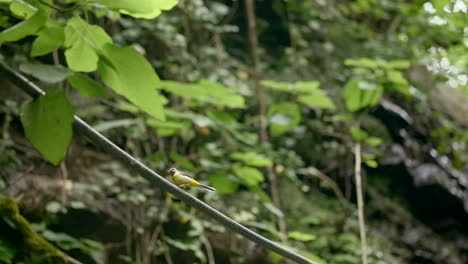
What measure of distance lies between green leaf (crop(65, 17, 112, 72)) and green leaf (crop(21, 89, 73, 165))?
7 cm

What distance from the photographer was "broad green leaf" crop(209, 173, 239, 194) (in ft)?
5.17

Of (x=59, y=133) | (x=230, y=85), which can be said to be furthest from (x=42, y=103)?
(x=230, y=85)

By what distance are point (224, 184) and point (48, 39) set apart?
106 centimetres

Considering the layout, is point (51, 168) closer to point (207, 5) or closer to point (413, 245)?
point (207, 5)

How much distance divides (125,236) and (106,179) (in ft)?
0.88

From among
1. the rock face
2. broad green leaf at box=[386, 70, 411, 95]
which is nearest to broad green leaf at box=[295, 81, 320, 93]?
broad green leaf at box=[386, 70, 411, 95]

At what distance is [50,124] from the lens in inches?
22.4

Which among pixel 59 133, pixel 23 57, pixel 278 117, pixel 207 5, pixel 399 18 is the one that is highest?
pixel 399 18

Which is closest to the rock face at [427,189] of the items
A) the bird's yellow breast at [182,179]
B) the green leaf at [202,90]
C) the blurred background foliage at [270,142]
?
the blurred background foliage at [270,142]

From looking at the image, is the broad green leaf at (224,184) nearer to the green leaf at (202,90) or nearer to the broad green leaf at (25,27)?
the green leaf at (202,90)

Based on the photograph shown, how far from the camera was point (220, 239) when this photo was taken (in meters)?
2.18

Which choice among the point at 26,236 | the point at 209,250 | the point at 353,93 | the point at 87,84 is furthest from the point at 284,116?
the point at 87,84

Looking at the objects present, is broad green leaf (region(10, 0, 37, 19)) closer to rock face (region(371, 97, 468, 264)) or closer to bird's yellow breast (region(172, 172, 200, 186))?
bird's yellow breast (region(172, 172, 200, 186))

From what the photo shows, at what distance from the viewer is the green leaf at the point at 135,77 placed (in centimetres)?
58
